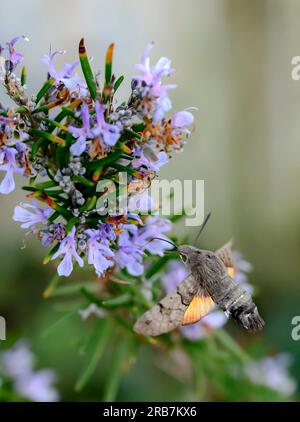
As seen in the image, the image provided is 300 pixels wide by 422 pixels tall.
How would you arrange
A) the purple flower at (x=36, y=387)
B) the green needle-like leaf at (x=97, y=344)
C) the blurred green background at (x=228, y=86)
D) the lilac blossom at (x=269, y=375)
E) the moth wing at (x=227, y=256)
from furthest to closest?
the blurred green background at (x=228, y=86)
the lilac blossom at (x=269, y=375)
the purple flower at (x=36, y=387)
the green needle-like leaf at (x=97, y=344)
the moth wing at (x=227, y=256)

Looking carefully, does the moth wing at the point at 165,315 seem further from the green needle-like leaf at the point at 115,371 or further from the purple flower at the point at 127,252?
the green needle-like leaf at the point at 115,371

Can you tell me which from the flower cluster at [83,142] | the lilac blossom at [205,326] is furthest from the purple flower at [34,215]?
the lilac blossom at [205,326]

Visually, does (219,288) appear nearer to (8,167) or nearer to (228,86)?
(8,167)

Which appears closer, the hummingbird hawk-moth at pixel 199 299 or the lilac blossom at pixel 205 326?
the hummingbird hawk-moth at pixel 199 299

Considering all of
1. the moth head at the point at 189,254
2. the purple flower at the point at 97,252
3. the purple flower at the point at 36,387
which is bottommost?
A: the purple flower at the point at 36,387

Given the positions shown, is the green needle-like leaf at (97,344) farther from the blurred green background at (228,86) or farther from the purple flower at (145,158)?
the blurred green background at (228,86)

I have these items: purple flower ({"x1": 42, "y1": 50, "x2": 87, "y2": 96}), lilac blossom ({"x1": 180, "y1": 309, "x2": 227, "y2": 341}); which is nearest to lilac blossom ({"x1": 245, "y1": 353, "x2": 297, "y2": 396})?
lilac blossom ({"x1": 180, "y1": 309, "x2": 227, "y2": 341})

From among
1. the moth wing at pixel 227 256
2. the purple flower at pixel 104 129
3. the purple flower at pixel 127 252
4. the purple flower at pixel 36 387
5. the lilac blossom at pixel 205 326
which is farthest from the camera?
the purple flower at pixel 36 387

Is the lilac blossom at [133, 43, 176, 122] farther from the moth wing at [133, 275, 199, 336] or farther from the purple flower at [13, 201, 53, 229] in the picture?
the moth wing at [133, 275, 199, 336]

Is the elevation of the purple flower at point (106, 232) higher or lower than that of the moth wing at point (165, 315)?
higher
